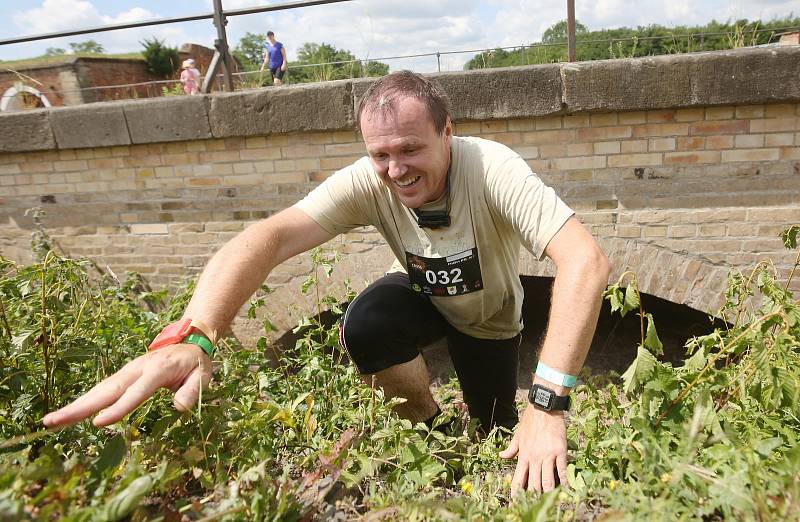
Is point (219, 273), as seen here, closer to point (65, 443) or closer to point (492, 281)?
point (65, 443)

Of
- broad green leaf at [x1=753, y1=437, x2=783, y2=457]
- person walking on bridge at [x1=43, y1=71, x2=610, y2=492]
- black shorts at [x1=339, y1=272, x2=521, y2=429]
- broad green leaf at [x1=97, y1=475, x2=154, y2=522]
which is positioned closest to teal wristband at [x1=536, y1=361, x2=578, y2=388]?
person walking on bridge at [x1=43, y1=71, x2=610, y2=492]

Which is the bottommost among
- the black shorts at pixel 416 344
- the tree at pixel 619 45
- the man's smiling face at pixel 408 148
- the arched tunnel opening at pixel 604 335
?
the arched tunnel opening at pixel 604 335

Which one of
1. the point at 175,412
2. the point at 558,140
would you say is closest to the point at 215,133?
the point at 558,140

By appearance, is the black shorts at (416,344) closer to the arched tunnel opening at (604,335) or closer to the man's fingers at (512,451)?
the man's fingers at (512,451)

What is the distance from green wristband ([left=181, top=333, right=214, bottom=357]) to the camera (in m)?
1.75

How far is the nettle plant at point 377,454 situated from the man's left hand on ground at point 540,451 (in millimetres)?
50

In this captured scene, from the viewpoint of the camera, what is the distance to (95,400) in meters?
1.43

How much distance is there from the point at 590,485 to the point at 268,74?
5.52 meters

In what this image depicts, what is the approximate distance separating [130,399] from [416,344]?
1.66 metres

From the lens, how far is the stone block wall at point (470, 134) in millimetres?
3932

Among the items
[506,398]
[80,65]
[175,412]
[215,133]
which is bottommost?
[506,398]

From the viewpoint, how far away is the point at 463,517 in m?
1.16

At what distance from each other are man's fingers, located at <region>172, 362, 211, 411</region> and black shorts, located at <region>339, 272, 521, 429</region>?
116 cm

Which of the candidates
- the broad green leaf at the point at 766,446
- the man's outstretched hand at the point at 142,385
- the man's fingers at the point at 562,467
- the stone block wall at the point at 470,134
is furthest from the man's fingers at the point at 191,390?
the stone block wall at the point at 470,134
